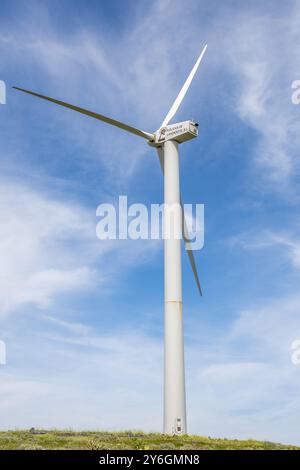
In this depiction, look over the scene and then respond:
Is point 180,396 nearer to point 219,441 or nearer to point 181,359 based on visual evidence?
point 181,359

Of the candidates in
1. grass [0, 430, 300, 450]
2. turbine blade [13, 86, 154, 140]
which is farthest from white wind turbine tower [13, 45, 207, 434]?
grass [0, 430, 300, 450]

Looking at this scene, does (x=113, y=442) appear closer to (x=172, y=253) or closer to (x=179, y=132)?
(x=172, y=253)

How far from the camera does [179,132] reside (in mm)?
53469

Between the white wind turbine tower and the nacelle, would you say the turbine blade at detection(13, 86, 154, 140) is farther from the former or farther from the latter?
the nacelle

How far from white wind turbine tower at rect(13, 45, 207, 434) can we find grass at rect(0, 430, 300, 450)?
3137mm

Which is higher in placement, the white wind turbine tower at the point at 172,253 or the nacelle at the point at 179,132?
the nacelle at the point at 179,132

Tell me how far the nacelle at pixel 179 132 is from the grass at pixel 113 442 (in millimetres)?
26414

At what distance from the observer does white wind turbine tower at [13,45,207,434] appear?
148ft

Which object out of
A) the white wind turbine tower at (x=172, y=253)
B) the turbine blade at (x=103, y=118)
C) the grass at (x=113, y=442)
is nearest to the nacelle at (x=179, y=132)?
the white wind turbine tower at (x=172, y=253)

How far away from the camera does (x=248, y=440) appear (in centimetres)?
4172

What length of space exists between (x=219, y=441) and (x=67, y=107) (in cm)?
3355

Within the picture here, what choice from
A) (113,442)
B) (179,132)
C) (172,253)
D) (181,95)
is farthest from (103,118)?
(113,442)

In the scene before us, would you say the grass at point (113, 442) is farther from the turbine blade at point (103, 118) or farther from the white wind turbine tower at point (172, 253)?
the turbine blade at point (103, 118)

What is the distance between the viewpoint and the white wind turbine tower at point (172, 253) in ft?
148
